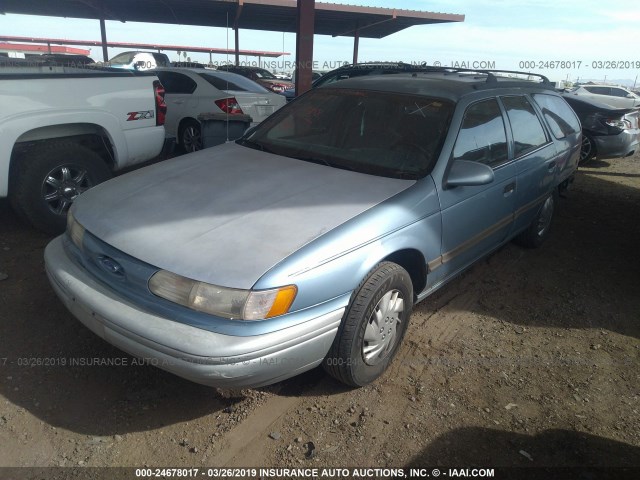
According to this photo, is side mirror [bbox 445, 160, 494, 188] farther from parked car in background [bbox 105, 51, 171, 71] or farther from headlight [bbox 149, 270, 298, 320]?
parked car in background [bbox 105, 51, 171, 71]

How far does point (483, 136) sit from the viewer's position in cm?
338

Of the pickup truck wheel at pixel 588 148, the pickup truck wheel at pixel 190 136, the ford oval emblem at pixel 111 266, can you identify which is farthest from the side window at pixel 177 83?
the pickup truck wheel at pixel 588 148

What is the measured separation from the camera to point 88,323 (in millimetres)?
2387

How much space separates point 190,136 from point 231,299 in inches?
234

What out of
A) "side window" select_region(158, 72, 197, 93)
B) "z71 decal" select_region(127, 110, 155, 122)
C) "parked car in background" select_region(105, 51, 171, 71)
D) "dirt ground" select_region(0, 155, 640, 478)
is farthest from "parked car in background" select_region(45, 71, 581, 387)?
"parked car in background" select_region(105, 51, 171, 71)

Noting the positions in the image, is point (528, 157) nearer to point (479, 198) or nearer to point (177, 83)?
point (479, 198)

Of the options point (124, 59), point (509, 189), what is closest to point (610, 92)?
point (509, 189)

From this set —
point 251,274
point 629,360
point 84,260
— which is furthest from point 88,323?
point 629,360

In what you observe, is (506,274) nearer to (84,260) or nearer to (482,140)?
(482,140)

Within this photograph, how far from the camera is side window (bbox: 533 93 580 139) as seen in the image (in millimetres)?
4371

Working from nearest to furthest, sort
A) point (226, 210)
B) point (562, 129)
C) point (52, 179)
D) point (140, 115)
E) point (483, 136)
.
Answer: point (226, 210), point (483, 136), point (52, 179), point (562, 129), point (140, 115)

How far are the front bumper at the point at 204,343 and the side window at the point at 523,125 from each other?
7.68 ft

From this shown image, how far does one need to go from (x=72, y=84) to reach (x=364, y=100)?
2.55m

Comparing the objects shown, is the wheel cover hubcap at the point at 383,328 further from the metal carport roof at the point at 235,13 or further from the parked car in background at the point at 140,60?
the parked car in background at the point at 140,60
